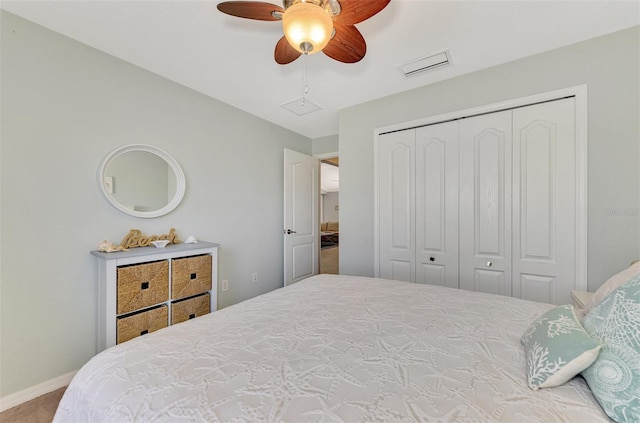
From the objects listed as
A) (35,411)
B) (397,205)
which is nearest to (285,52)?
(397,205)

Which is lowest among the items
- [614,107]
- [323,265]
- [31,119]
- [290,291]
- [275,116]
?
[323,265]

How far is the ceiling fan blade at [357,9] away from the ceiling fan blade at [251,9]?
30cm

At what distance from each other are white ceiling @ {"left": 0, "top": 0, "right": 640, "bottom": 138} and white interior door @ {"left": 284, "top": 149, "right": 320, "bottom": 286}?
135 centimetres

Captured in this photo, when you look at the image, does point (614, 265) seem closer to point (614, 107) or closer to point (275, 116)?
point (614, 107)

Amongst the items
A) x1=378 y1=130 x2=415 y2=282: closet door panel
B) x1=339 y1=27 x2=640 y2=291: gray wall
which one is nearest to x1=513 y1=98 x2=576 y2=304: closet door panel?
x1=339 y1=27 x2=640 y2=291: gray wall

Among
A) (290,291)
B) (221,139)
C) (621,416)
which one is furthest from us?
(221,139)

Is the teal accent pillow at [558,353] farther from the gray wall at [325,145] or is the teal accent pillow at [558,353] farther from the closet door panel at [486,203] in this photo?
the gray wall at [325,145]

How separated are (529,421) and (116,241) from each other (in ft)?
8.43

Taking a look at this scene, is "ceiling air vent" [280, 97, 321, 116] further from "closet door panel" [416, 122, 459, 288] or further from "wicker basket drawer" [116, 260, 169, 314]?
"wicker basket drawer" [116, 260, 169, 314]

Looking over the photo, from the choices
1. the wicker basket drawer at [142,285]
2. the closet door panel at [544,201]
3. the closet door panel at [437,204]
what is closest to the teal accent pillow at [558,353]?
the closet door panel at [544,201]

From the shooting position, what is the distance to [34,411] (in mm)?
1560

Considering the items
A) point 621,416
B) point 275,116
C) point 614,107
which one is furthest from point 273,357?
→ point 275,116

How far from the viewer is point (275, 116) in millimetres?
3250

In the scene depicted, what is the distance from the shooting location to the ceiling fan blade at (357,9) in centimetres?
119
